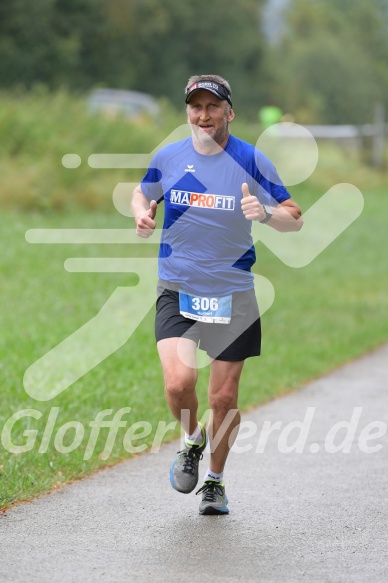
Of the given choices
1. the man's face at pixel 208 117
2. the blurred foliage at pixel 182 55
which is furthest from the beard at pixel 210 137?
the blurred foliage at pixel 182 55

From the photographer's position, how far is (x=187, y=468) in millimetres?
6648

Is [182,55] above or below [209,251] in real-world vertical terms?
above

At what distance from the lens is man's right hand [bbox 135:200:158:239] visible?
6375mm

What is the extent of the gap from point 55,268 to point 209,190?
10046mm

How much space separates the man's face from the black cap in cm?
2

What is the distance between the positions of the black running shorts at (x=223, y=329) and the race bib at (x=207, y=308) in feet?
0.13

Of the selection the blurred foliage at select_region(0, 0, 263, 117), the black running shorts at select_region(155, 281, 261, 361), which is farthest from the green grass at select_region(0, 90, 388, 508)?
the blurred foliage at select_region(0, 0, 263, 117)

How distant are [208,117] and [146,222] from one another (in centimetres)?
62

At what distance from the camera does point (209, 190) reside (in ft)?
21.0

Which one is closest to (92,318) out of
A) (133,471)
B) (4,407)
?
(4,407)

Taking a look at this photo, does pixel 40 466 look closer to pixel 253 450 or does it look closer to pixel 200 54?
pixel 253 450

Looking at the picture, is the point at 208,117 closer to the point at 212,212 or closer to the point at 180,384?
the point at 212,212

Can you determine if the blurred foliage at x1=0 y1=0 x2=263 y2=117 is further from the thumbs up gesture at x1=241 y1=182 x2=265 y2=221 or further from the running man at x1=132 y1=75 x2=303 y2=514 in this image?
the thumbs up gesture at x1=241 y1=182 x2=265 y2=221

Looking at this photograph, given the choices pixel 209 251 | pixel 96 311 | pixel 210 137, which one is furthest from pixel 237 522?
pixel 96 311
